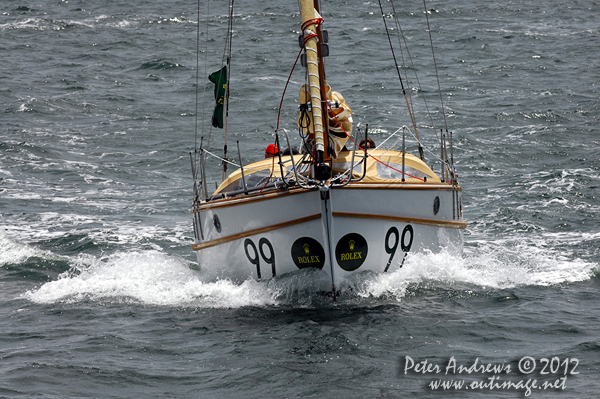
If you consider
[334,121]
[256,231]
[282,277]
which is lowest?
[282,277]

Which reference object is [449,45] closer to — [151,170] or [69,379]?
[151,170]

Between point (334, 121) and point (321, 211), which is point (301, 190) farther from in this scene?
point (334, 121)

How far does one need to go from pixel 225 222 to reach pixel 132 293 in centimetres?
179

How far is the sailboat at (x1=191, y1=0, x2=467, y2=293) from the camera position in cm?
805

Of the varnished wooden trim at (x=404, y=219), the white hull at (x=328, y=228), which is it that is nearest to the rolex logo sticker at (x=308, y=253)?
the white hull at (x=328, y=228)

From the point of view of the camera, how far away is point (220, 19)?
1436 inches

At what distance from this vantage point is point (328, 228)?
8.09m

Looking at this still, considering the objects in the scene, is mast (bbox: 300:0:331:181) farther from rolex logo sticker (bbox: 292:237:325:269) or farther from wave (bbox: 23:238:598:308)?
wave (bbox: 23:238:598:308)

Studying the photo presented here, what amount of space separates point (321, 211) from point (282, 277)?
3.44ft

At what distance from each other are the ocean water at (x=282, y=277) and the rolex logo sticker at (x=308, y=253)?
140 mm

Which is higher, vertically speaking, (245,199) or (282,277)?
(245,199)

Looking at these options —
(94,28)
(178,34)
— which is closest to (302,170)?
(178,34)

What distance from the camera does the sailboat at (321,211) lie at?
8047 millimetres

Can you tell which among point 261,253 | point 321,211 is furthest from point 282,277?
point 321,211
